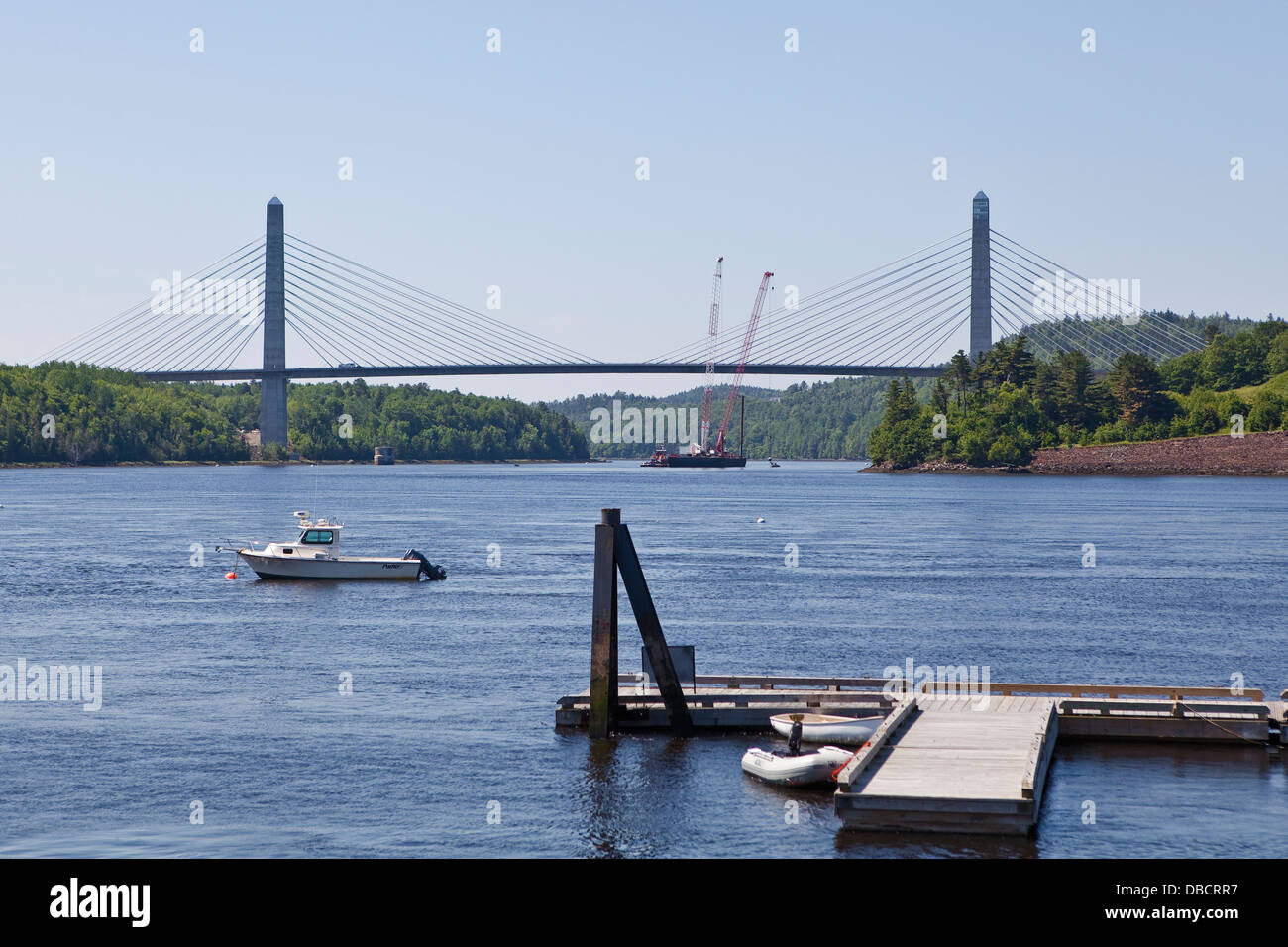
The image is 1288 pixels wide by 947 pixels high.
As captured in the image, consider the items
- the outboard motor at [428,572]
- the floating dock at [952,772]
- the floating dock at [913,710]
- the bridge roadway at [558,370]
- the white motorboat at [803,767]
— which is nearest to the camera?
the floating dock at [952,772]

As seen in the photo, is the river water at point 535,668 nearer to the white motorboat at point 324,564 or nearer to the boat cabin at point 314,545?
the white motorboat at point 324,564

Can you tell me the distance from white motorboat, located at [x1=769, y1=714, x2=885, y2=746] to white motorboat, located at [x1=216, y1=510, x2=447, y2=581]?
3630 cm

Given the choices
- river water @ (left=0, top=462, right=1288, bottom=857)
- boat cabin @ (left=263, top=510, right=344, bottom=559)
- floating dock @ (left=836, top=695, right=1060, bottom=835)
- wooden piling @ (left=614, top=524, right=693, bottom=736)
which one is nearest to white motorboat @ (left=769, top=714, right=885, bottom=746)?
floating dock @ (left=836, top=695, right=1060, bottom=835)

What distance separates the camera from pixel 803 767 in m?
26.1

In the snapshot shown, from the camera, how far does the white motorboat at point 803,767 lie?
85.5 feet

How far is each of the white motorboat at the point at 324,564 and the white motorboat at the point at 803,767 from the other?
38.2m

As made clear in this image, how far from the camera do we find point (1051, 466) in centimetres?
19875

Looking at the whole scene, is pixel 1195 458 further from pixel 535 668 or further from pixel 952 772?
pixel 952 772

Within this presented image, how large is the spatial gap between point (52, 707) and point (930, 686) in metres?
20.1

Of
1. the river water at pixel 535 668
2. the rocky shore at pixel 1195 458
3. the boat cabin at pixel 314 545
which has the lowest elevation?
the river water at pixel 535 668

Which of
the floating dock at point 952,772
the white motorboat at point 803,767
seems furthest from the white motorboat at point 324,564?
the white motorboat at point 803,767

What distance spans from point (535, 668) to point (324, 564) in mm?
26752

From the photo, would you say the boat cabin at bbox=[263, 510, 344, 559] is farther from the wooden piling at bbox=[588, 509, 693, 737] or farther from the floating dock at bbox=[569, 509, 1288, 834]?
the wooden piling at bbox=[588, 509, 693, 737]
